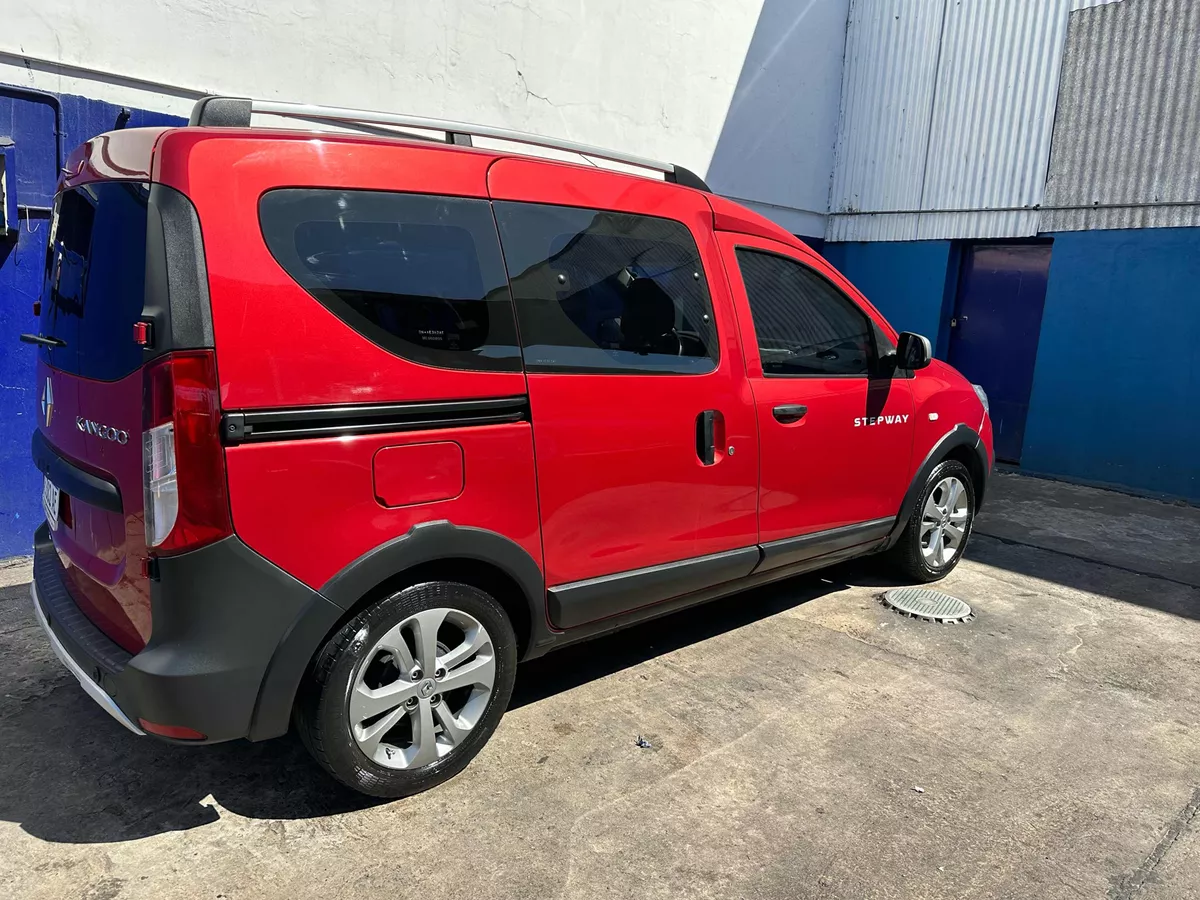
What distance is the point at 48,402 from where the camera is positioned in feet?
8.84

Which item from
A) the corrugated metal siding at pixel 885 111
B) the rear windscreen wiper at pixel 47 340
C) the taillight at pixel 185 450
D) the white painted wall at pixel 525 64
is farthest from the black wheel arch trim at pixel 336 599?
the corrugated metal siding at pixel 885 111

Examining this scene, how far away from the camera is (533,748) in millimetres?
2973

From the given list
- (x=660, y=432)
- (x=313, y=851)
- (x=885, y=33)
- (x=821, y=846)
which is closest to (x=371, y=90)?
(x=660, y=432)

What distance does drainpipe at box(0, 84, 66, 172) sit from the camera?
14.2 feet

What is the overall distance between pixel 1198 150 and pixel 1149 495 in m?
3.07

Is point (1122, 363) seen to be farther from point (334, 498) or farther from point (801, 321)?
point (334, 498)

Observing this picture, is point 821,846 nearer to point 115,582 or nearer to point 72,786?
point 115,582

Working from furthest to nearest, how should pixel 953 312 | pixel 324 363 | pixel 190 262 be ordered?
pixel 953 312
pixel 324 363
pixel 190 262

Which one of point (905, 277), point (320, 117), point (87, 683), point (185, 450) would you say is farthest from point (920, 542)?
point (905, 277)

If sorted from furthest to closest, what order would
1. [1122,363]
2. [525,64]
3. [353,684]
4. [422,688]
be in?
1. [1122,363]
2. [525,64]
3. [422,688]
4. [353,684]

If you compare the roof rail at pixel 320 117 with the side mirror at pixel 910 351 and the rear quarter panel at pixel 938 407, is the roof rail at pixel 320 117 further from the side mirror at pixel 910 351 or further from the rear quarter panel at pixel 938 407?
the rear quarter panel at pixel 938 407

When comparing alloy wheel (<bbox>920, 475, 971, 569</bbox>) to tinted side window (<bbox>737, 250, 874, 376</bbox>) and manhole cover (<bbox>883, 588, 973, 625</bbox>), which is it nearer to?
manhole cover (<bbox>883, 588, 973, 625</bbox>)

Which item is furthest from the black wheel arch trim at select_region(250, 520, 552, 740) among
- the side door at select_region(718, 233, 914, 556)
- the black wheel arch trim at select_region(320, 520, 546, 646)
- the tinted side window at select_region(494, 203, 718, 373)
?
the side door at select_region(718, 233, 914, 556)

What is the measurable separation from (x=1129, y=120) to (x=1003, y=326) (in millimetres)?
2167
